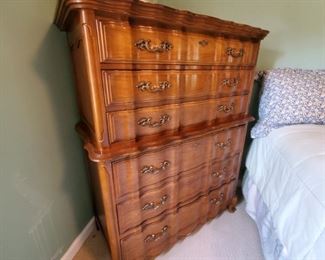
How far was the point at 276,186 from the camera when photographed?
1.12m

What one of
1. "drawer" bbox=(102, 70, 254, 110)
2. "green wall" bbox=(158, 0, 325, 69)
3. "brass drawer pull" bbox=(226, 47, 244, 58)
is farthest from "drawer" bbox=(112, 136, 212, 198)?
"green wall" bbox=(158, 0, 325, 69)

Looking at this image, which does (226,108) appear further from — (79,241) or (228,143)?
(79,241)

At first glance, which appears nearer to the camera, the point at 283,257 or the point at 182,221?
the point at 283,257

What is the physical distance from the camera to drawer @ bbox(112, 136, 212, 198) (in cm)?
85

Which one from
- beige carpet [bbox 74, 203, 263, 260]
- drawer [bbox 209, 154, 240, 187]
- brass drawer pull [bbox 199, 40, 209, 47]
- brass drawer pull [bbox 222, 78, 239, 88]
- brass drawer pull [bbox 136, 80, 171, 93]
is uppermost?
brass drawer pull [bbox 199, 40, 209, 47]

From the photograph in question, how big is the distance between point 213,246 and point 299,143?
88cm

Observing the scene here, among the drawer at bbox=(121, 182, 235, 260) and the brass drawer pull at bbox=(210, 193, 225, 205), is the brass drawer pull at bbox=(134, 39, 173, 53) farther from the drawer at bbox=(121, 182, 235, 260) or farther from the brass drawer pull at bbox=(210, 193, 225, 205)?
the brass drawer pull at bbox=(210, 193, 225, 205)

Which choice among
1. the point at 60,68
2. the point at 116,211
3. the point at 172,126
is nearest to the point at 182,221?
the point at 116,211

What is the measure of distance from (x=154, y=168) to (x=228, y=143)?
58 cm

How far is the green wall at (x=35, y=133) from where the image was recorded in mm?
761

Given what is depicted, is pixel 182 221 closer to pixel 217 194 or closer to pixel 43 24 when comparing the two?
pixel 217 194

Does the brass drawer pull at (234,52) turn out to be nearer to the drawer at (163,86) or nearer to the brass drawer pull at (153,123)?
the drawer at (163,86)

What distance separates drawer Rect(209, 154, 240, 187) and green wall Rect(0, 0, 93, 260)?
0.88 meters

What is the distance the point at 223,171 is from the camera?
1345mm
